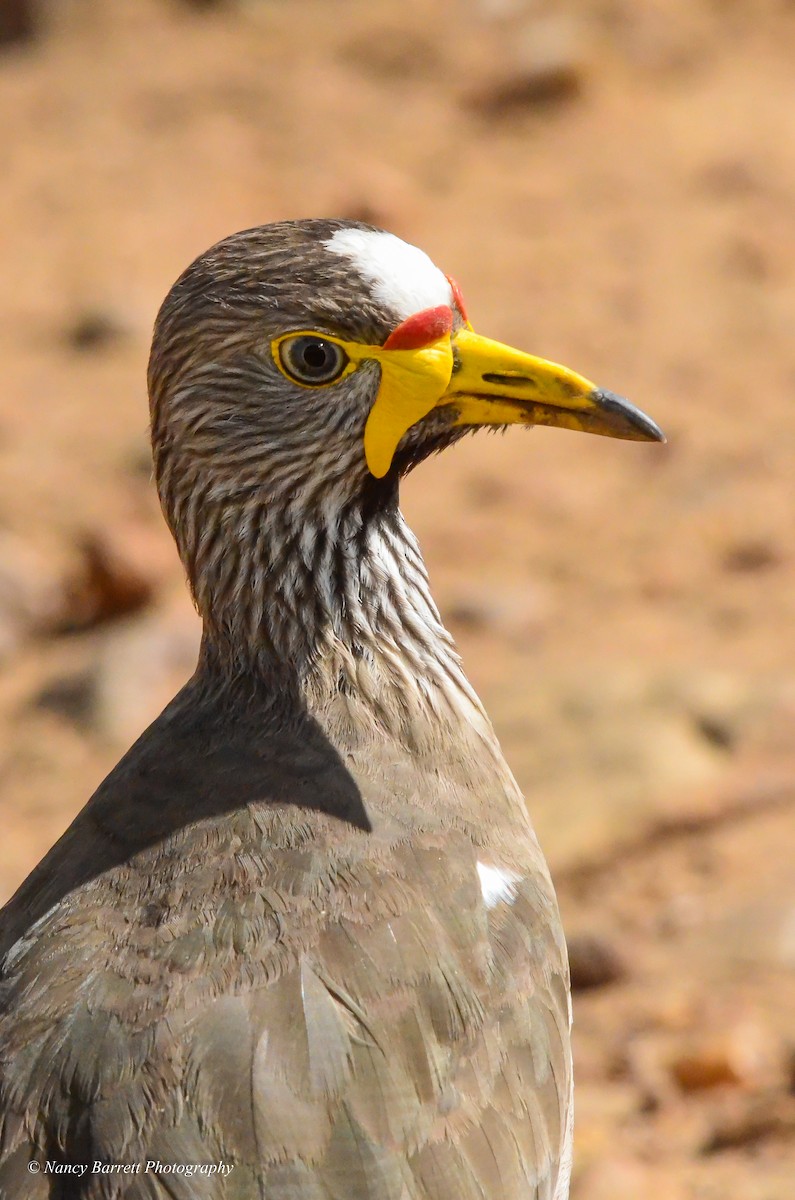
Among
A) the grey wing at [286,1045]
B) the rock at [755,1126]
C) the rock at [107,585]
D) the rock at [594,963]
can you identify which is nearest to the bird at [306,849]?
the grey wing at [286,1045]

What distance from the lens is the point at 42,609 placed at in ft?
24.8

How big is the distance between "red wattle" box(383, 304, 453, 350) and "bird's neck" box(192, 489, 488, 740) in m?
0.39

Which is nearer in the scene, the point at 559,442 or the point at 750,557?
the point at 750,557

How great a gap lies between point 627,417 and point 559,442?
5.03m

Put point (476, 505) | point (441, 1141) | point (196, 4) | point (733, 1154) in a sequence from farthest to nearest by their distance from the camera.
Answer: point (196, 4) < point (476, 505) < point (733, 1154) < point (441, 1141)

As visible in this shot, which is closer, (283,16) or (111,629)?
(111,629)

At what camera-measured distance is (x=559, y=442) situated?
335 inches

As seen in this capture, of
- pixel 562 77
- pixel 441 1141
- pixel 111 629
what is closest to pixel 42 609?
pixel 111 629

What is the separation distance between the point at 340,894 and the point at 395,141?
8532mm

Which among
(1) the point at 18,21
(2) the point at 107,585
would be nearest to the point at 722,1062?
(2) the point at 107,585

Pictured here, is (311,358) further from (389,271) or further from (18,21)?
(18,21)

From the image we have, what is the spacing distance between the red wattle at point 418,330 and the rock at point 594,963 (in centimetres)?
252

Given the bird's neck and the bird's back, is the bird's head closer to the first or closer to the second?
the bird's neck

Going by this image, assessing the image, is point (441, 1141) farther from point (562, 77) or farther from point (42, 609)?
point (562, 77)
